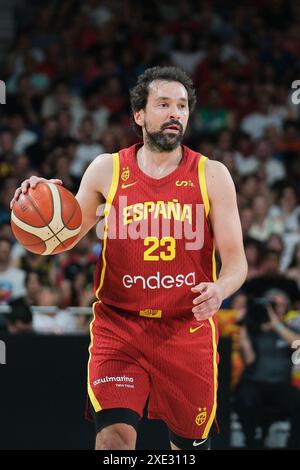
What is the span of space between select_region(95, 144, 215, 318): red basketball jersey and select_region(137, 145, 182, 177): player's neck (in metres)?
0.08

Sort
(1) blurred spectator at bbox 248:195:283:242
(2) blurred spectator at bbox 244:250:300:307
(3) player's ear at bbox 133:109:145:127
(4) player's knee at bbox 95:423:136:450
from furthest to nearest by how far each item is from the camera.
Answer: (1) blurred spectator at bbox 248:195:283:242
(2) blurred spectator at bbox 244:250:300:307
(3) player's ear at bbox 133:109:145:127
(4) player's knee at bbox 95:423:136:450

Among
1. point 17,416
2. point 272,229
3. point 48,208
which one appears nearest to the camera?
point 48,208

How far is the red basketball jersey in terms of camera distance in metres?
5.30

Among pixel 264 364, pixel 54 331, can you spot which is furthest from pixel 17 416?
pixel 264 364

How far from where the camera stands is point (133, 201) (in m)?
5.36

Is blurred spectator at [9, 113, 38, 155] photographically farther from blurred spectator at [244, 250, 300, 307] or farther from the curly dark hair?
the curly dark hair

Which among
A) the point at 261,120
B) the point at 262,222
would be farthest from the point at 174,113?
the point at 261,120

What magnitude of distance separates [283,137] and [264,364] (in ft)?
18.4

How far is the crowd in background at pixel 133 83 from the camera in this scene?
1128 centimetres

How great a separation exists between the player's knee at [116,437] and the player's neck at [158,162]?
4.58ft

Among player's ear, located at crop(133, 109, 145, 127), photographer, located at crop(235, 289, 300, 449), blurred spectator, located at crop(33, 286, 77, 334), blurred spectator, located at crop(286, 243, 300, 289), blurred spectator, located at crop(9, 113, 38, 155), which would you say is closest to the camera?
player's ear, located at crop(133, 109, 145, 127)

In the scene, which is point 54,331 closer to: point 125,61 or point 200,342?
point 200,342

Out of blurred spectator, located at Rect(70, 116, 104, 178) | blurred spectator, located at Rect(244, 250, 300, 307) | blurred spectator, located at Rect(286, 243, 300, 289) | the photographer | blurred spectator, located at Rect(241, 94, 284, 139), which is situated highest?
blurred spectator, located at Rect(241, 94, 284, 139)

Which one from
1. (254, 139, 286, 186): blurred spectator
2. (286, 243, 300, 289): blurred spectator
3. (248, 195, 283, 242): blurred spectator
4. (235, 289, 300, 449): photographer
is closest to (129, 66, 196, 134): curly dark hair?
(235, 289, 300, 449): photographer
